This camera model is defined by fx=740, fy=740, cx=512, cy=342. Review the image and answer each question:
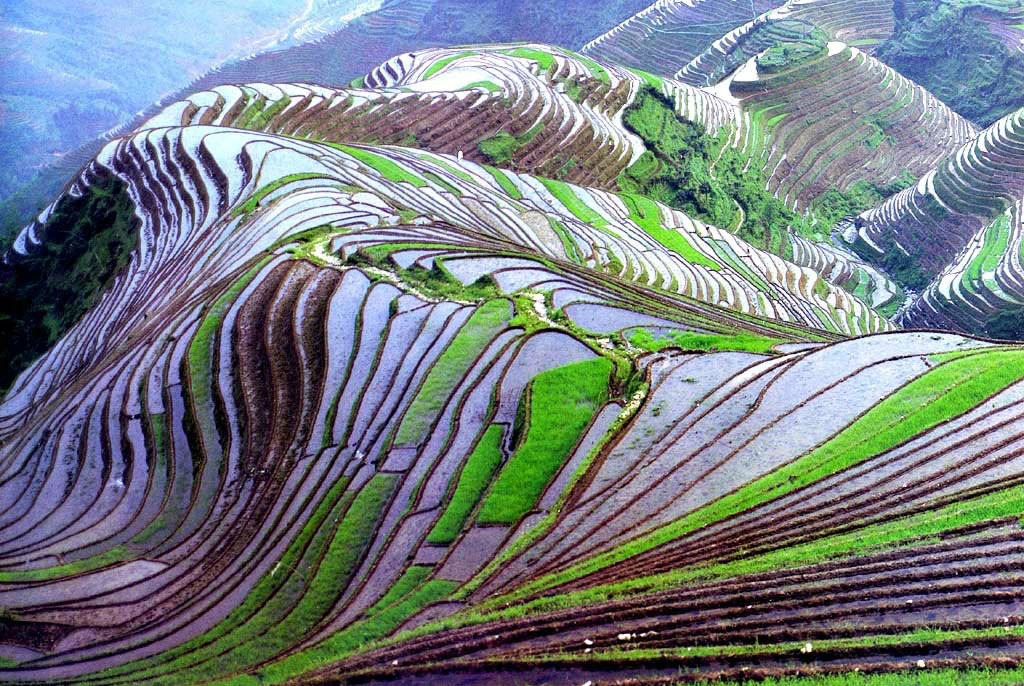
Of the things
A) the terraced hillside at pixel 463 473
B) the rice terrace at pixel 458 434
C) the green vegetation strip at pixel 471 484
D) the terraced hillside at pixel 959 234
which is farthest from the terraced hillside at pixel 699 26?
the green vegetation strip at pixel 471 484

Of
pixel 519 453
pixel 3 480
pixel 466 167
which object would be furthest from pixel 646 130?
pixel 3 480

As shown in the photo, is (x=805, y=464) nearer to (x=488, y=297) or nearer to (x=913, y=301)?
(x=488, y=297)

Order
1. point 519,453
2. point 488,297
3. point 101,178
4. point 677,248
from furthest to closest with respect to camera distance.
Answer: point 677,248, point 101,178, point 488,297, point 519,453

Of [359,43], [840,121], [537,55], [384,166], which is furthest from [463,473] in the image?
[359,43]

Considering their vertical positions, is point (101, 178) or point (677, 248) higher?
point (101, 178)

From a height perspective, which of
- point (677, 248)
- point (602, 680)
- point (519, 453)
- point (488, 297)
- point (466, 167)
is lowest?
point (602, 680)

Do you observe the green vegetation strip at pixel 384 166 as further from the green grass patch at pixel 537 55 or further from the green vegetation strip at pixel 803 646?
the green vegetation strip at pixel 803 646

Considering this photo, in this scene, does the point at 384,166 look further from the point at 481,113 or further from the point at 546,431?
the point at 546,431
